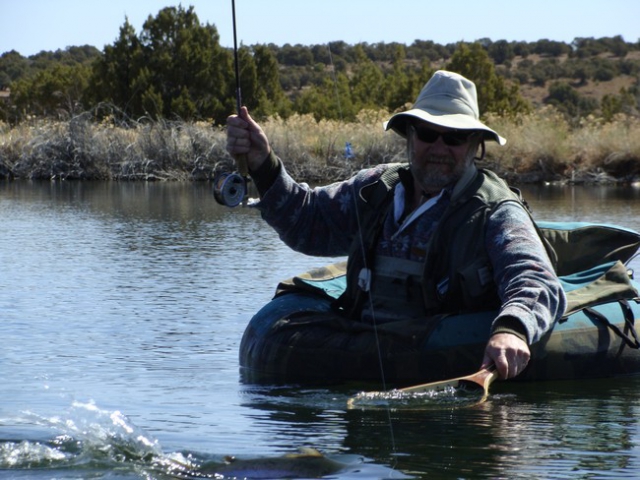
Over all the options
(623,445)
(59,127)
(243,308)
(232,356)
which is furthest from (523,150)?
(623,445)

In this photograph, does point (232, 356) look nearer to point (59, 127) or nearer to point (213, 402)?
point (213, 402)

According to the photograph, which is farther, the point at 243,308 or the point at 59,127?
the point at 59,127

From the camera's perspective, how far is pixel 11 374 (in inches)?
249

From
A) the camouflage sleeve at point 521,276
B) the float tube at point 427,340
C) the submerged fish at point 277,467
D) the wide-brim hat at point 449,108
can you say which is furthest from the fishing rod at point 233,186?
the submerged fish at point 277,467

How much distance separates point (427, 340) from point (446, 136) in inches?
35.7

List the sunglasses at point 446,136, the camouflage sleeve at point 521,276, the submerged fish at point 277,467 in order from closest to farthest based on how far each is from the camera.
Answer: the submerged fish at point 277,467 < the camouflage sleeve at point 521,276 < the sunglasses at point 446,136

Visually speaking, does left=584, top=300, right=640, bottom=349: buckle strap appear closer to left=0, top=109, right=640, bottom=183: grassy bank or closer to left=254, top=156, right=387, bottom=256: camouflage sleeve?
left=254, top=156, right=387, bottom=256: camouflage sleeve

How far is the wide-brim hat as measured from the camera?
5801mm

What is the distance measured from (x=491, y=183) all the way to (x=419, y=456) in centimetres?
164

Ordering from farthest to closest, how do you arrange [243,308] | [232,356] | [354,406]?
[243,308]
[232,356]
[354,406]

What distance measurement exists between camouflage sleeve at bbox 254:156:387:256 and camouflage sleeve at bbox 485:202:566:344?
856 millimetres

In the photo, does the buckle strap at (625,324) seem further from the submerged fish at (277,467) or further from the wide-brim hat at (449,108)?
the submerged fish at (277,467)

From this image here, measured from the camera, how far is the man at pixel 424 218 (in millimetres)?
5711

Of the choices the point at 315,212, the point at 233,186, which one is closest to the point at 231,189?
the point at 233,186
